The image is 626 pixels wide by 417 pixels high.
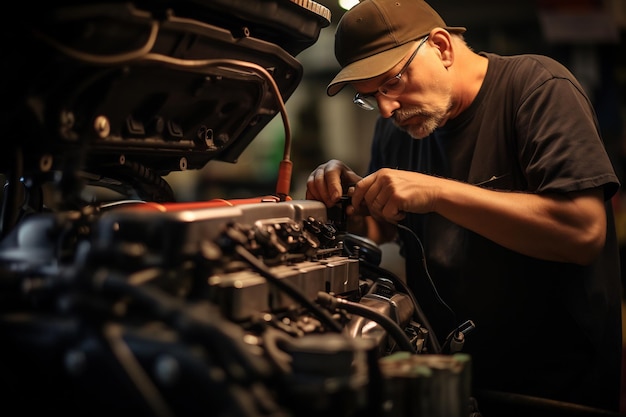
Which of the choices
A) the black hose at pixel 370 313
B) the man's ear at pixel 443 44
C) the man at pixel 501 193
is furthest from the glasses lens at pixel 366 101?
the black hose at pixel 370 313

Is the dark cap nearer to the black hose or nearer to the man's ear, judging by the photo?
the man's ear

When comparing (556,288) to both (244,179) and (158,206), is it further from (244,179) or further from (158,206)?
(244,179)

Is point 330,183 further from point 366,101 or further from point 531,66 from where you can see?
point 531,66

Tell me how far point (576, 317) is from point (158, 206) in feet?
3.27

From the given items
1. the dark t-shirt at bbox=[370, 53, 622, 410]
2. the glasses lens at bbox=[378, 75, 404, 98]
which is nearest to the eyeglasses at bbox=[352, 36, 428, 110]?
the glasses lens at bbox=[378, 75, 404, 98]

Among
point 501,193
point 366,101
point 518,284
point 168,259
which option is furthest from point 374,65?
point 168,259

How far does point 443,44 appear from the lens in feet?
5.20

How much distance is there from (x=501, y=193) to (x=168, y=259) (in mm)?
797

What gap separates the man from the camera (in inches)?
54.7

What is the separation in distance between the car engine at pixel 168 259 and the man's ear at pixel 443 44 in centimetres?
34

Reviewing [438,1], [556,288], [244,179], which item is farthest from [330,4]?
[556,288]

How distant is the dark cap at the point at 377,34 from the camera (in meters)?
1.51

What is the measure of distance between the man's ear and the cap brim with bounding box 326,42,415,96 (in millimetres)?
71

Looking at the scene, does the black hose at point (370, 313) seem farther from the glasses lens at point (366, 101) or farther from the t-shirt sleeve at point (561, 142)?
the glasses lens at point (366, 101)
